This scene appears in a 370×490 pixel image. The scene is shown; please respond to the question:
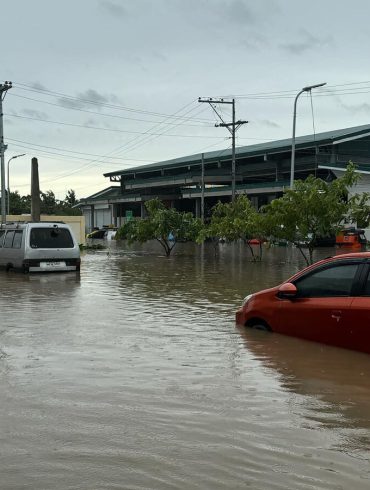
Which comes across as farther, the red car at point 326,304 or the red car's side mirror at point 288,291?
the red car's side mirror at point 288,291

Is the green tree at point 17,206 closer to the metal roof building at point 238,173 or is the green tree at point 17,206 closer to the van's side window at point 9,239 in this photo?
the metal roof building at point 238,173

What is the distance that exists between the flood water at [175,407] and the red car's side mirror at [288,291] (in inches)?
23.4

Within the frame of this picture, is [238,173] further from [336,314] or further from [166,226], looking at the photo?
[336,314]

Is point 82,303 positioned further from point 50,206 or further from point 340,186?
point 50,206

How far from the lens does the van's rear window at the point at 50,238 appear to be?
732 inches

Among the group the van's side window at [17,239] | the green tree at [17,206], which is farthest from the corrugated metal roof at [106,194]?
the van's side window at [17,239]

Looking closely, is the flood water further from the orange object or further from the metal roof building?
the metal roof building

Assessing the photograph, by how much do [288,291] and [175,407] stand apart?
304 cm

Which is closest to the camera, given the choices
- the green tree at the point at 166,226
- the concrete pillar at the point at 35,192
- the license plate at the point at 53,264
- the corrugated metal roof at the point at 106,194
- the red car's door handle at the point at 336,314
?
the red car's door handle at the point at 336,314

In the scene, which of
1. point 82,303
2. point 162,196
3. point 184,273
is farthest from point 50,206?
point 82,303

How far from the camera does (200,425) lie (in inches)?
198

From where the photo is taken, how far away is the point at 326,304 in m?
7.61

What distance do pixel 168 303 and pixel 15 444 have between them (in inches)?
342

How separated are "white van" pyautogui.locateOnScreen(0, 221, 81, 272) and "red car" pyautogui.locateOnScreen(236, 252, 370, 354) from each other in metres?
11.3
